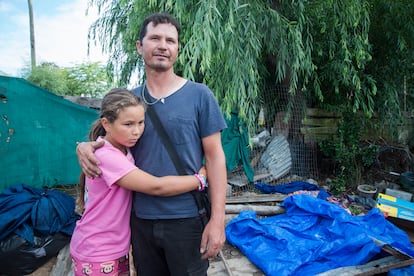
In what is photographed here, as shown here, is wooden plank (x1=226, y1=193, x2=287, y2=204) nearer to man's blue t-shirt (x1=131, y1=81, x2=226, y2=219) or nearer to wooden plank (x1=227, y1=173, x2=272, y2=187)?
wooden plank (x1=227, y1=173, x2=272, y2=187)

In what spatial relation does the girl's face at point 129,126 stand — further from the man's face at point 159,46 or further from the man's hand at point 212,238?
the man's hand at point 212,238

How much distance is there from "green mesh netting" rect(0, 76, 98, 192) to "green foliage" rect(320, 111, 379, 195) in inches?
169

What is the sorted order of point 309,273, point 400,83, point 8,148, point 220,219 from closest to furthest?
point 220,219 < point 309,273 < point 8,148 < point 400,83

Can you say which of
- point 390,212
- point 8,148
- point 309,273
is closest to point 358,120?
point 390,212

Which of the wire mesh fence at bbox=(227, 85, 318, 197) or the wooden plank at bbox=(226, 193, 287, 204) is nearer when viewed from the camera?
the wooden plank at bbox=(226, 193, 287, 204)

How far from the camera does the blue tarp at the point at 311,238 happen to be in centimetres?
261

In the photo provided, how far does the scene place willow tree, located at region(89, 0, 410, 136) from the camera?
2.93 meters

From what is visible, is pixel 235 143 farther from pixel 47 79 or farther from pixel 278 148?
pixel 47 79

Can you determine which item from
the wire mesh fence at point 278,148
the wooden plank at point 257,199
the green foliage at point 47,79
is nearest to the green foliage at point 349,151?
the wire mesh fence at point 278,148

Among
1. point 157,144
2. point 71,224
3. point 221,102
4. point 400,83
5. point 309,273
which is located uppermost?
point 400,83

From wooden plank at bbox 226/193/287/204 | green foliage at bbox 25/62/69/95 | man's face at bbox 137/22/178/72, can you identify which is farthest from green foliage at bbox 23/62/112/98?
man's face at bbox 137/22/178/72

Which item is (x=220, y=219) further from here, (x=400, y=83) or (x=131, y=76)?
(x=400, y=83)

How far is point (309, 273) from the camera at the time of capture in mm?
2543

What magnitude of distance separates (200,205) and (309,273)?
193 cm
